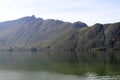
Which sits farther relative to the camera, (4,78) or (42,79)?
(4,78)

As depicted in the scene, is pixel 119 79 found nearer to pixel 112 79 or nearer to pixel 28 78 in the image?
pixel 112 79

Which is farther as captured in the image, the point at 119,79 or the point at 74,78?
the point at 74,78

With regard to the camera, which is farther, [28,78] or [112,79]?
[28,78]

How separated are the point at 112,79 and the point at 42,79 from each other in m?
22.5

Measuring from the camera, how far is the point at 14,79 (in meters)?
93.9

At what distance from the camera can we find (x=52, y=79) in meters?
90.8

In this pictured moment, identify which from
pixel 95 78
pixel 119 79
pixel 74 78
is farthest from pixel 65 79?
pixel 119 79

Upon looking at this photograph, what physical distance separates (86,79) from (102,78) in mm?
5387

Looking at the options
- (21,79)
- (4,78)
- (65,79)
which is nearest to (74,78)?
(65,79)

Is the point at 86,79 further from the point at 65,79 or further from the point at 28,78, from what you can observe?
the point at 28,78

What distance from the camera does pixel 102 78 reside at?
9119 centimetres

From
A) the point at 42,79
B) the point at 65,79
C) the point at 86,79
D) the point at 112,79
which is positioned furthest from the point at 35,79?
the point at 112,79

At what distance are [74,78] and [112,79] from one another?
12.8m

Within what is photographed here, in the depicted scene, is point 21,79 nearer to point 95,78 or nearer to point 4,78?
point 4,78
